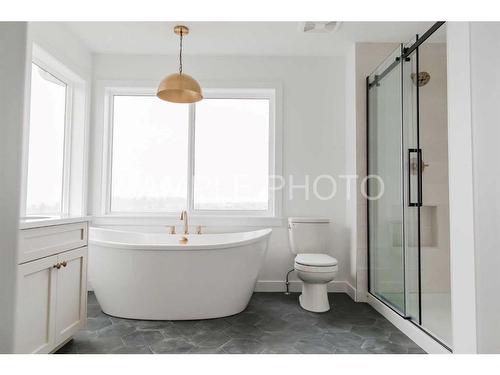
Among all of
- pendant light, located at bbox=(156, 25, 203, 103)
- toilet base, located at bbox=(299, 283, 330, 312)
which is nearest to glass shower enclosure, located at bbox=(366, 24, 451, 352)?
toilet base, located at bbox=(299, 283, 330, 312)

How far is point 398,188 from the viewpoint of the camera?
2.47m

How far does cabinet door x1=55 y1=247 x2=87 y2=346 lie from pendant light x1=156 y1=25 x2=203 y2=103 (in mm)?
1433

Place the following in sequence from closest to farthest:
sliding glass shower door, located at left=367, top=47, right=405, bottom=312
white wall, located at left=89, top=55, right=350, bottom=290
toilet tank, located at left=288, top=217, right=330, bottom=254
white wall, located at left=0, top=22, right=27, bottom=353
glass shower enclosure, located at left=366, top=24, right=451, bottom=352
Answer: white wall, located at left=0, top=22, right=27, bottom=353, glass shower enclosure, located at left=366, top=24, right=451, bottom=352, sliding glass shower door, located at left=367, top=47, right=405, bottom=312, toilet tank, located at left=288, top=217, right=330, bottom=254, white wall, located at left=89, top=55, right=350, bottom=290

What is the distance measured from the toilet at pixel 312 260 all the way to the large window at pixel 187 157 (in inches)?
17.2

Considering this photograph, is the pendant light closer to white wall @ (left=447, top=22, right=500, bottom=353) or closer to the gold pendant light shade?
the gold pendant light shade

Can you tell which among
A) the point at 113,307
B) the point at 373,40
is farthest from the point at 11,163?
the point at 373,40

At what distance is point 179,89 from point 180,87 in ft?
0.08

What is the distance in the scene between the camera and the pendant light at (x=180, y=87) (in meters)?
2.60

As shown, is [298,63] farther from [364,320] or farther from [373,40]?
[364,320]

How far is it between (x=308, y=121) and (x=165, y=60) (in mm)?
1679

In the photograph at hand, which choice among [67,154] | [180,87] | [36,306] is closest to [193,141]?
[180,87]

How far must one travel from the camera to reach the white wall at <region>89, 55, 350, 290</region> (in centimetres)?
331

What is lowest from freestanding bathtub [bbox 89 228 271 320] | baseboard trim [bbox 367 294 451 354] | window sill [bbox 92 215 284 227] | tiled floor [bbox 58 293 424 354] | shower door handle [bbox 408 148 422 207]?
tiled floor [bbox 58 293 424 354]

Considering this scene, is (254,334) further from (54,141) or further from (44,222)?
(54,141)
